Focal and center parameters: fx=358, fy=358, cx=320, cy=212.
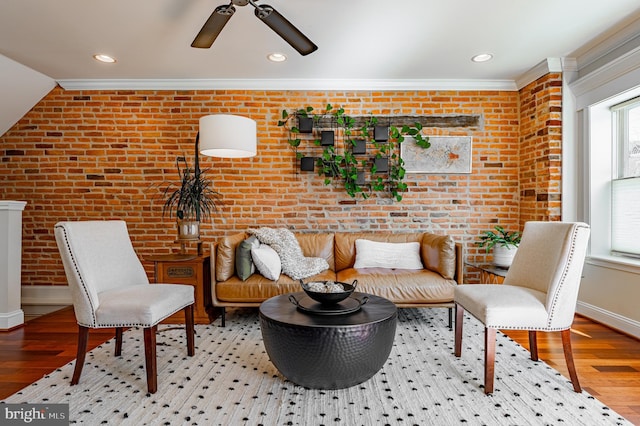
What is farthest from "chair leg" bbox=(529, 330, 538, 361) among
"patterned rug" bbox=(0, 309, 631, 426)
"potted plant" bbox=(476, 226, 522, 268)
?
"potted plant" bbox=(476, 226, 522, 268)

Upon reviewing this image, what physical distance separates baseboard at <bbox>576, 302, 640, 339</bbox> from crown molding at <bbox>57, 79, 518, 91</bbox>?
2411 mm

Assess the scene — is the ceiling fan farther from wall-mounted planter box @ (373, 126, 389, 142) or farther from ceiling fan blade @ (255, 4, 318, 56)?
wall-mounted planter box @ (373, 126, 389, 142)

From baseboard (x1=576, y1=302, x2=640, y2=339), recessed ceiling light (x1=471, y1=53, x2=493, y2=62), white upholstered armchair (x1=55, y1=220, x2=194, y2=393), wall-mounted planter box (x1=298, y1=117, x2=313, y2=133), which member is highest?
recessed ceiling light (x1=471, y1=53, x2=493, y2=62)

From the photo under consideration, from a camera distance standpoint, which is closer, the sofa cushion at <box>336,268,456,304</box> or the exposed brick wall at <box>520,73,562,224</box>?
the sofa cushion at <box>336,268,456,304</box>

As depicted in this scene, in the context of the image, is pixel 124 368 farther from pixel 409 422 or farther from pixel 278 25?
pixel 278 25

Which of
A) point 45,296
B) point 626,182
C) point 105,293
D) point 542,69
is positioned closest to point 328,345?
point 105,293

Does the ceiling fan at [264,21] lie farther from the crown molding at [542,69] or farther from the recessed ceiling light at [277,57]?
the crown molding at [542,69]

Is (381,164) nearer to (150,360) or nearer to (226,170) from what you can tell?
(226,170)

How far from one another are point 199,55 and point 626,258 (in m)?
4.27

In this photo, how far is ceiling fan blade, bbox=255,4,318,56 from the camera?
199 centimetres

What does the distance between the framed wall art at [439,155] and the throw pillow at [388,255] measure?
0.95 m

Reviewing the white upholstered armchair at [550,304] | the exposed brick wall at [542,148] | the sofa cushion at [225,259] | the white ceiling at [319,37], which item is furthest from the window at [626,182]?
the sofa cushion at [225,259]

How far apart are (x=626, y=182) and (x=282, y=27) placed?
3223 mm

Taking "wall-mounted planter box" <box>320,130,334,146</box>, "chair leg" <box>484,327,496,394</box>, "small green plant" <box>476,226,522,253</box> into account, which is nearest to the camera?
"chair leg" <box>484,327,496,394</box>
